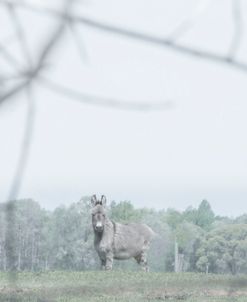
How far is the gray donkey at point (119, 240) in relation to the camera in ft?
71.2

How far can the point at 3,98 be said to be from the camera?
1381mm

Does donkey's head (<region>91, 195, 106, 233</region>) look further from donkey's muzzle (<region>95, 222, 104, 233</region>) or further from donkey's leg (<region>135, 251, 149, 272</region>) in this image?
donkey's leg (<region>135, 251, 149, 272</region>)

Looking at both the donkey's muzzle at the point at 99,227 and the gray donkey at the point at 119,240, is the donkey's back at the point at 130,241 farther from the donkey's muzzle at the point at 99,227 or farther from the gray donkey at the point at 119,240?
the donkey's muzzle at the point at 99,227

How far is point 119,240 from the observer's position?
22.6m

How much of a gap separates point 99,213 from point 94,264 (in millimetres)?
2359

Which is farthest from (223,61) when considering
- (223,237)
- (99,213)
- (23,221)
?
(99,213)

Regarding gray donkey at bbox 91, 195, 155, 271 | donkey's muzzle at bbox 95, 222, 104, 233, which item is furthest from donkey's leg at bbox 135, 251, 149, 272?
donkey's muzzle at bbox 95, 222, 104, 233

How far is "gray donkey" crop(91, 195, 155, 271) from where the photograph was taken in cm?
2169

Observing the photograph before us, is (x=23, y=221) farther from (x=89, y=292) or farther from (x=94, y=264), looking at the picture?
(x=94, y=264)

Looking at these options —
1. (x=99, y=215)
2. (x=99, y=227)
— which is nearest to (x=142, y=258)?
(x=99, y=227)

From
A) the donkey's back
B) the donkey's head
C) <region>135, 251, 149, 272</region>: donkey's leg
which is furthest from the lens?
the donkey's back

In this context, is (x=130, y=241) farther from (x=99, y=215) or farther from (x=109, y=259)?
(x=99, y=215)

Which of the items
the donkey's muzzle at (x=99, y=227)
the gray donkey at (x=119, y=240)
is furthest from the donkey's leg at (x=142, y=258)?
the donkey's muzzle at (x=99, y=227)

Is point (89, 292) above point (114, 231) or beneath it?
beneath
